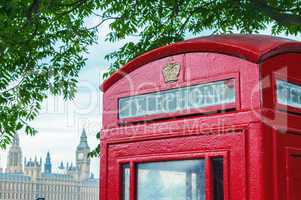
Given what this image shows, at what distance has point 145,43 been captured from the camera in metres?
10.0

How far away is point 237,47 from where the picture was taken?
299 cm

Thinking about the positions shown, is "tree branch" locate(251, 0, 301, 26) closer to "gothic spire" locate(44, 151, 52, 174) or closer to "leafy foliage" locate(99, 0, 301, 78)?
"leafy foliage" locate(99, 0, 301, 78)

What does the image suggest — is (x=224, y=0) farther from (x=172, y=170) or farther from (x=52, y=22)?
(x=172, y=170)

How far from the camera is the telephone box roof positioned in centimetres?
290

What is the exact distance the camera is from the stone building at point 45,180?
457 feet

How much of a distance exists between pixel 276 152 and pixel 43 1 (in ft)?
23.1

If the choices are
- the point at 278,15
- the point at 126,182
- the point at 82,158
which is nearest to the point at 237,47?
the point at 126,182

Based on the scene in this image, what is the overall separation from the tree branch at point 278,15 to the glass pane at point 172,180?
5547 millimetres

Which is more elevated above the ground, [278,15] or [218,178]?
[278,15]

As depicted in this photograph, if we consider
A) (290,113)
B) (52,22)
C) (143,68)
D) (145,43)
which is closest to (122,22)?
(145,43)

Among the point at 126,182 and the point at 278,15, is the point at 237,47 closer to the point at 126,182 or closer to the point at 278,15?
the point at 126,182

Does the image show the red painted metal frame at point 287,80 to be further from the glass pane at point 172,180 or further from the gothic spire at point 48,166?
the gothic spire at point 48,166

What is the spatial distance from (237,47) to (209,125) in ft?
1.61

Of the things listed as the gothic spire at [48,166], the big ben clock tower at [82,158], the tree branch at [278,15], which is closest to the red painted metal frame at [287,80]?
the tree branch at [278,15]
